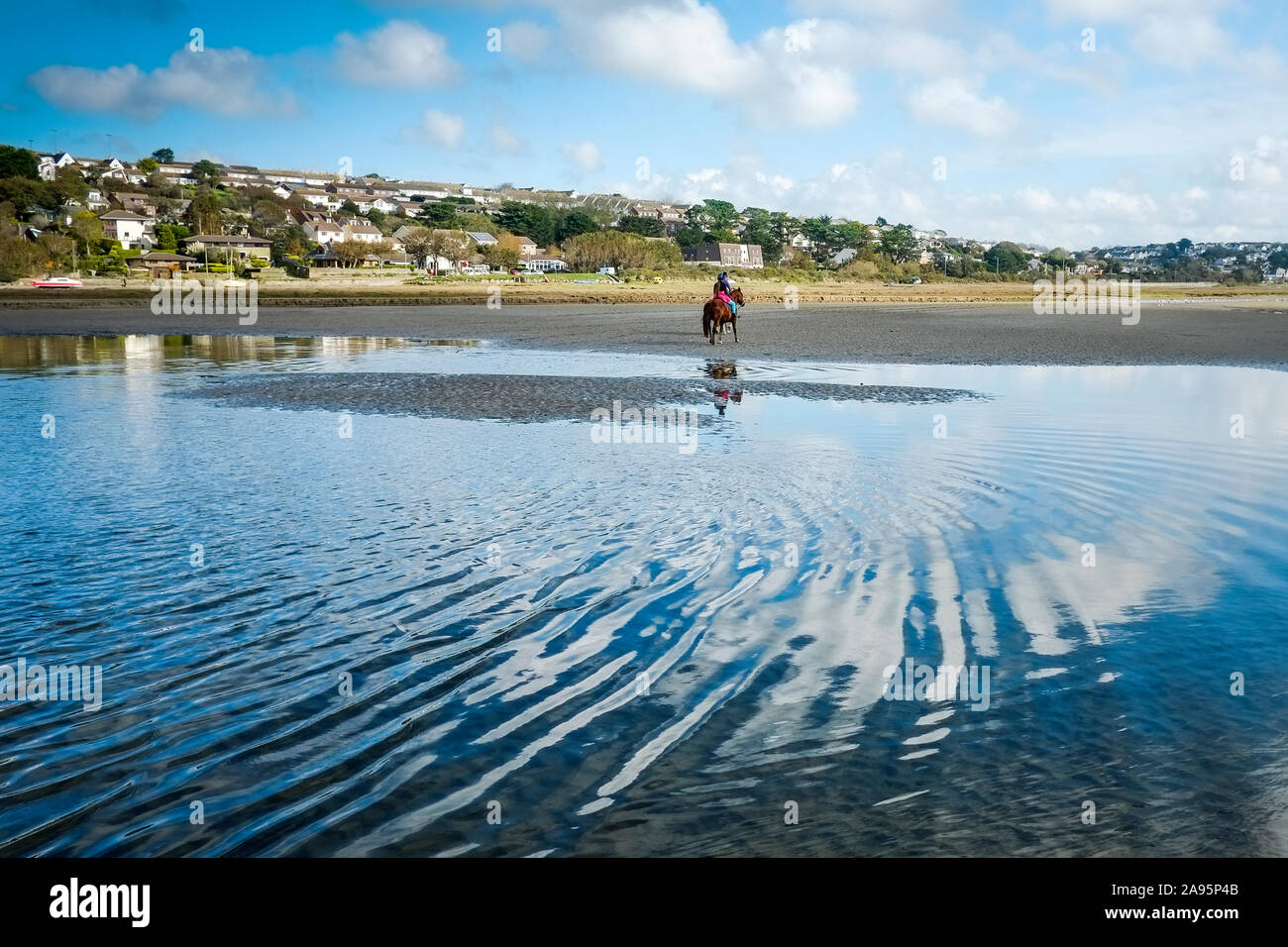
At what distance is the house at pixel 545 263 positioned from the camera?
16556 centimetres

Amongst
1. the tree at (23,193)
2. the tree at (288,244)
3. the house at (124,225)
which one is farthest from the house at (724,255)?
the tree at (23,193)

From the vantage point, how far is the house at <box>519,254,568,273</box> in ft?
543

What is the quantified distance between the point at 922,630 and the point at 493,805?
129 inches

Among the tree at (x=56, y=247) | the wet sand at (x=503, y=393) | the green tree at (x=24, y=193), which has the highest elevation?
the green tree at (x=24, y=193)

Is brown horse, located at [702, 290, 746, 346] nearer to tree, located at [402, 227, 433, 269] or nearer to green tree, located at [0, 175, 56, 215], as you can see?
tree, located at [402, 227, 433, 269]

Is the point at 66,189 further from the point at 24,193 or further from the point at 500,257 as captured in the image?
the point at 500,257

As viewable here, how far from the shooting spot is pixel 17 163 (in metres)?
165

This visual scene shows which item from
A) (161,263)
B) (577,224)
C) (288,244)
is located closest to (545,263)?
(577,224)

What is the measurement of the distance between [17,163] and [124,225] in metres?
22.1

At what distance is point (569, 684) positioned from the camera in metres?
5.50

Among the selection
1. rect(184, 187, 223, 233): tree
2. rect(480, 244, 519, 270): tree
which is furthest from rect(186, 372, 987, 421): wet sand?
rect(184, 187, 223, 233): tree

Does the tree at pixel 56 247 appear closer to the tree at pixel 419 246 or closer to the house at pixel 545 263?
the tree at pixel 419 246

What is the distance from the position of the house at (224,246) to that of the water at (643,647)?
137 metres

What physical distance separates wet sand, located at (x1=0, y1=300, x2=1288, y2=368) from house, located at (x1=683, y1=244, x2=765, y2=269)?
131641 millimetres
